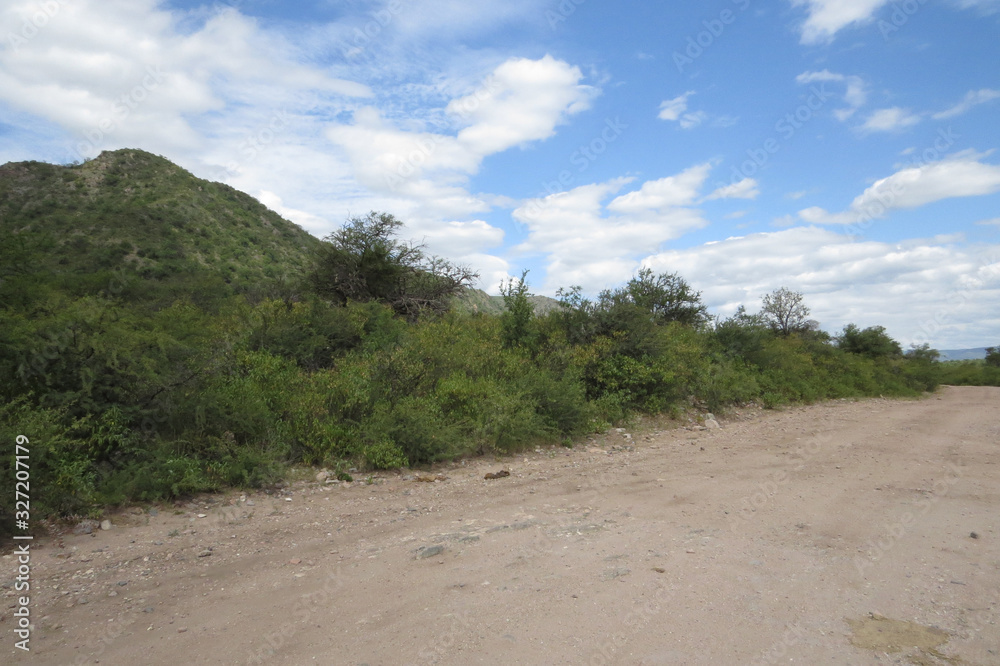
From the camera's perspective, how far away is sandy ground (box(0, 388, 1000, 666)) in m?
3.48

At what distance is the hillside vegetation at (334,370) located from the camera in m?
6.64

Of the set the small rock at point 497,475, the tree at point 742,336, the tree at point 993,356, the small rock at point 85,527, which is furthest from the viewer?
the tree at point 993,356

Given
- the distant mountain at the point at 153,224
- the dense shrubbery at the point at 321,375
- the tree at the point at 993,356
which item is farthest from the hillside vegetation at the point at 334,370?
the tree at the point at 993,356

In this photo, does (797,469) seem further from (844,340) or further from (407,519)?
(844,340)

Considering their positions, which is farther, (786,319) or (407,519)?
(786,319)

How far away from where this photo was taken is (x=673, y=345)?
14.5 meters

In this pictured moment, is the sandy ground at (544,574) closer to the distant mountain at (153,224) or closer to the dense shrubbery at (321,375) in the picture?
the dense shrubbery at (321,375)

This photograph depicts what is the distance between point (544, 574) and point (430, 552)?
1.10 m

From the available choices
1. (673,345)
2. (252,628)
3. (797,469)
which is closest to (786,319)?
(673,345)

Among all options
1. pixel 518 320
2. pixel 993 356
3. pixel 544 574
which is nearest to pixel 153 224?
pixel 518 320

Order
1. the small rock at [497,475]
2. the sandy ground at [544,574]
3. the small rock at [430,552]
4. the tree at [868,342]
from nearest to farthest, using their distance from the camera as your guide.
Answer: the sandy ground at [544,574] < the small rock at [430,552] < the small rock at [497,475] < the tree at [868,342]

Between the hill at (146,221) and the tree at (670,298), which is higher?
the hill at (146,221)

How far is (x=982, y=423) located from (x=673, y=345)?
7386 millimetres

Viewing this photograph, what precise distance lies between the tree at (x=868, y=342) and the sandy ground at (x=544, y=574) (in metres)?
22.9
